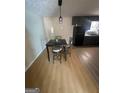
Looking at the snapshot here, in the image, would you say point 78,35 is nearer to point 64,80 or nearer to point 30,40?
point 30,40

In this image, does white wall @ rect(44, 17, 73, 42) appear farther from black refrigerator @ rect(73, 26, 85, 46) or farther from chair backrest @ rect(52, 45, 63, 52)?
chair backrest @ rect(52, 45, 63, 52)

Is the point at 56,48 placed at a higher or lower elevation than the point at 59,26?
lower

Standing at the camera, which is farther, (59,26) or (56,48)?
(59,26)

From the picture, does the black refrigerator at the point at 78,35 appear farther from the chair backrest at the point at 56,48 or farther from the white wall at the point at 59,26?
the chair backrest at the point at 56,48

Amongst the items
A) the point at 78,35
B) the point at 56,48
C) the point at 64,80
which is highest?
the point at 78,35

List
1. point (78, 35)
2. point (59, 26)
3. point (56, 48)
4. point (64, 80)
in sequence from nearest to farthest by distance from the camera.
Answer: point (64, 80), point (56, 48), point (78, 35), point (59, 26)

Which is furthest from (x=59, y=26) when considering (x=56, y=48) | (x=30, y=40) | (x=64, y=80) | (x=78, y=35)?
(x=64, y=80)

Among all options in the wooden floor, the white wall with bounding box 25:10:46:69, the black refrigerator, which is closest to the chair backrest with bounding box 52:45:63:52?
the white wall with bounding box 25:10:46:69

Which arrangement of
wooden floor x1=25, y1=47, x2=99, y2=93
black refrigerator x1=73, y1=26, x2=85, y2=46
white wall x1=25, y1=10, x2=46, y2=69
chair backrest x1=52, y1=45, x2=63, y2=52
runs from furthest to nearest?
black refrigerator x1=73, y1=26, x2=85, y2=46
chair backrest x1=52, y1=45, x2=63, y2=52
white wall x1=25, y1=10, x2=46, y2=69
wooden floor x1=25, y1=47, x2=99, y2=93

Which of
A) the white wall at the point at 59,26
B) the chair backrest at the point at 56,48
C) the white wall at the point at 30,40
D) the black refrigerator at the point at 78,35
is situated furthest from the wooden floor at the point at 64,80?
the white wall at the point at 59,26

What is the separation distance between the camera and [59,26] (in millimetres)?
10812

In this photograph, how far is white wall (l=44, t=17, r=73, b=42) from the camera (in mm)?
10625
